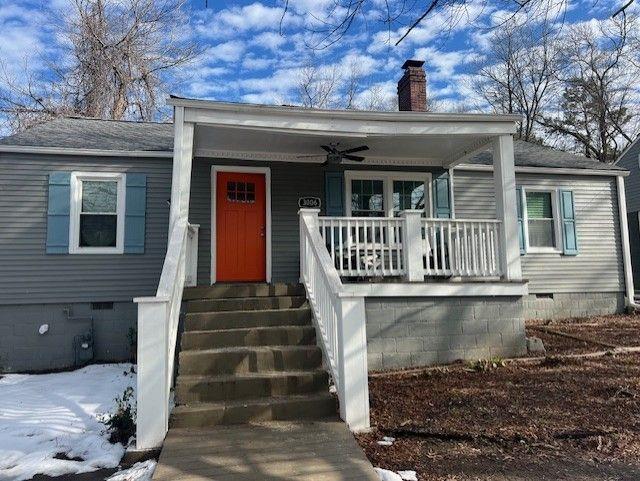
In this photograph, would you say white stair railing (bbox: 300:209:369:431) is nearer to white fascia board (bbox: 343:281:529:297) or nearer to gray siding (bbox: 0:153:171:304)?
white fascia board (bbox: 343:281:529:297)

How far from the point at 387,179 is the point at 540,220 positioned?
3.41 m

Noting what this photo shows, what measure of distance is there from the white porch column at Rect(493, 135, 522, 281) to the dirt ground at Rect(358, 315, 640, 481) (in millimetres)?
1278

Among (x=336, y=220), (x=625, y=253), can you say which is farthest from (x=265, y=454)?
(x=625, y=253)

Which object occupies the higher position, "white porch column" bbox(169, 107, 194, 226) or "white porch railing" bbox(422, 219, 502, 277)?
"white porch column" bbox(169, 107, 194, 226)

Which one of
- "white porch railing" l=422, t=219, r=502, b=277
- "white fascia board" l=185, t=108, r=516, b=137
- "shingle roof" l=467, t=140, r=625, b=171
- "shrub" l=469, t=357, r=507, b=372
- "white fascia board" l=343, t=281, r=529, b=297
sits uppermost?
"shingle roof" l=467, t=140, r=625, b=171

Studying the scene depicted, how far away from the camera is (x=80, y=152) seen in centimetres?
715

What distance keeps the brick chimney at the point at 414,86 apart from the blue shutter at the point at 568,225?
11.3 ft

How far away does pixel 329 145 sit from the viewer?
6840 millimetres

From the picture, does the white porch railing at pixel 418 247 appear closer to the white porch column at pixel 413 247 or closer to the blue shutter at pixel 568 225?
the white porch column at pixel 413 247

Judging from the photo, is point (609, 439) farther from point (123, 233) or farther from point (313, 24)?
point (123, 233)

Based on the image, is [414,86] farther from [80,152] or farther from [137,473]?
[137,473]

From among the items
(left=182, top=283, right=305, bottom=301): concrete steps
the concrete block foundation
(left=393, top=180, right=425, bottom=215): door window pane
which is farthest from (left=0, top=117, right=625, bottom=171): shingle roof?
(left=182, top=283, right=305, bottom=301): concrete steps

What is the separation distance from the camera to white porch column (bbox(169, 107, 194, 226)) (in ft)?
17.5

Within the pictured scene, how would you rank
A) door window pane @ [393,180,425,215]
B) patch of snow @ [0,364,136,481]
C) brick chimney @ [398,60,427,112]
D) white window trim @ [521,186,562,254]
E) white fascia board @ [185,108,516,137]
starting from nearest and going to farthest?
patch of snow @ [0,364,136,481] < white fascia board @ [185,108,516,137] < door window pane @ [393,180,425,215] < brick chimney @ [398,60,427,112] < white window trim @ [521,186,562,254]
